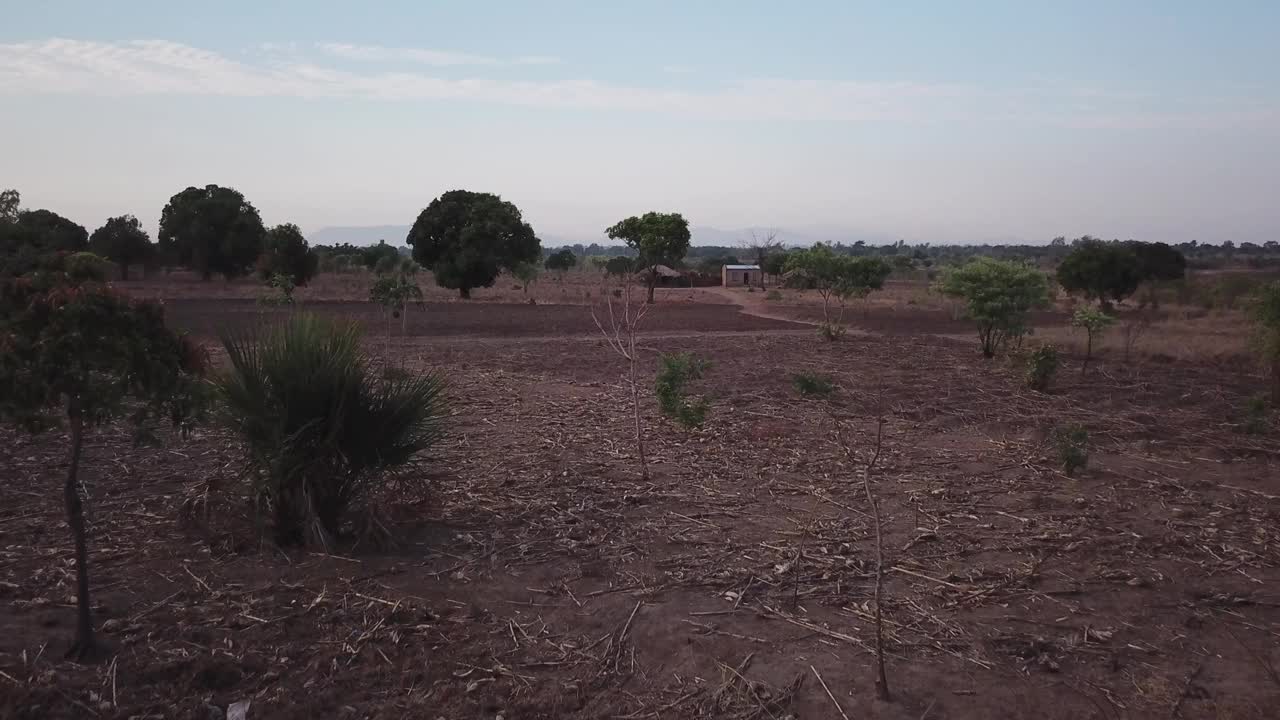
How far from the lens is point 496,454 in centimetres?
955

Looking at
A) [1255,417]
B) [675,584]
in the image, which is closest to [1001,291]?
[1255,417]

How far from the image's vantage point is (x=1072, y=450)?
902 cm

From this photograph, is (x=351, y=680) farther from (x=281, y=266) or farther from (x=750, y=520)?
(x=281, y=266)

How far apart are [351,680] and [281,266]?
45.4m

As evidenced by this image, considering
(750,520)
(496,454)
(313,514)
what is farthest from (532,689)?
(496,454)

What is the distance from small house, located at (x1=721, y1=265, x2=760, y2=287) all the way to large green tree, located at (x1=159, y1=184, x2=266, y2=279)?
34400mm

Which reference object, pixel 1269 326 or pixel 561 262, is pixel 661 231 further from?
pixel 561 262

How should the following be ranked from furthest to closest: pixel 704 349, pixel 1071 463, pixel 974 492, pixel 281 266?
pixel 281 266
pixel 704 349
pixel 1071 463
pixel 974 492

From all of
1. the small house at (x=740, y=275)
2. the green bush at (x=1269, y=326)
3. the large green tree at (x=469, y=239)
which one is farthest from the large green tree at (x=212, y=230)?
the green bush at (x=1269, y=326)

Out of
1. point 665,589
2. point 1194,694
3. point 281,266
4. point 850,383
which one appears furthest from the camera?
point 281,266

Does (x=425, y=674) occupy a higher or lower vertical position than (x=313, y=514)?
lower

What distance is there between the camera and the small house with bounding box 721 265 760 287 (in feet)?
226

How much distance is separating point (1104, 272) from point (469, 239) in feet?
94.5

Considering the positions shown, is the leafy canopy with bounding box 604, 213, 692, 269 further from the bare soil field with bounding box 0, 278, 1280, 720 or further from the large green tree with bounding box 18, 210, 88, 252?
the bare soil field with bounding box 0, 278, 1280, 720
